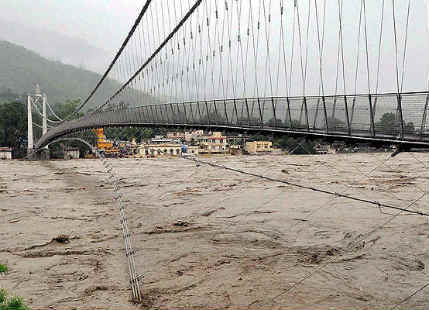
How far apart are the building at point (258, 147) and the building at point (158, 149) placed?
7.15 meters

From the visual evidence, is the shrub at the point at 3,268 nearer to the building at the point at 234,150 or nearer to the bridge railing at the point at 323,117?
the bridge railing at the point at 323,117

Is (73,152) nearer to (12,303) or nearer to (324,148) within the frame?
(324,148)

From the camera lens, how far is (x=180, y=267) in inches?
385

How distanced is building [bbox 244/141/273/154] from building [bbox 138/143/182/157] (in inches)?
282

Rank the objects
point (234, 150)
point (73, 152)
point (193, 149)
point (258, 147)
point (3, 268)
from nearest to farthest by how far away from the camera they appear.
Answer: point (3, 268) → point (258, 147) → point (234, 150) → point (193, 149) → point (73, 152)

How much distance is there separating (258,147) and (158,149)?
1112 cm

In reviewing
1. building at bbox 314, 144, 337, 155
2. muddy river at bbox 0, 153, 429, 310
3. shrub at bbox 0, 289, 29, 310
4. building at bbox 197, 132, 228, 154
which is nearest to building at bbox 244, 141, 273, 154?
building at bbox 197, 132, 228, 154

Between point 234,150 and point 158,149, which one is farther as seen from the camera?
point 158,149

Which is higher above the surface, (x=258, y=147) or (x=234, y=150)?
(x=258, y=147)

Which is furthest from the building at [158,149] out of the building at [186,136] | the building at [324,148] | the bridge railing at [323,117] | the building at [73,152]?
the bridge railing at [323,117]

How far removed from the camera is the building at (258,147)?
39619 mm

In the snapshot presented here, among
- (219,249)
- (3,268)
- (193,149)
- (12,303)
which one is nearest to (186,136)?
(193,149)

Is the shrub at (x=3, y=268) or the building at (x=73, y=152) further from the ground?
the building at (x=73, y=152)

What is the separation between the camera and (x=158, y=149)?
45.1 metres
